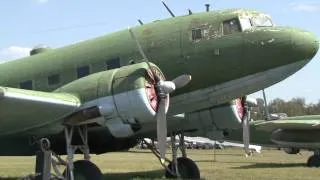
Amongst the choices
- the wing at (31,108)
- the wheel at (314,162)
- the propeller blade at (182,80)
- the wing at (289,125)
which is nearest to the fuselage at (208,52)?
the propeller blade at (182,80)

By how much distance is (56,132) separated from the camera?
11.1 metres

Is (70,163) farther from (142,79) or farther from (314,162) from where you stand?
(314,162)

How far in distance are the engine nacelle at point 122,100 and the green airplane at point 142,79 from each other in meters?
0.02

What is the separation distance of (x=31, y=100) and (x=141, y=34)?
320cm

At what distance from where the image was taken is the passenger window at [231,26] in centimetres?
1092

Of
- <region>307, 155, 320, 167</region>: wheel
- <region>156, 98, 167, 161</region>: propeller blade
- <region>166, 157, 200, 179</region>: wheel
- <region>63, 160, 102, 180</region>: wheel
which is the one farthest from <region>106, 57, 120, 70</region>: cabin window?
<region>307, 155, 320, 167</region>: wheel

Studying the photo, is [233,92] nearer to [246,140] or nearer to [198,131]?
[246,140]

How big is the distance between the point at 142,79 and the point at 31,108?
2.26m

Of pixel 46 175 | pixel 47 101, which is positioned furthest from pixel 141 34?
pixel 46 175

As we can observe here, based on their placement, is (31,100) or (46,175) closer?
(31,100)

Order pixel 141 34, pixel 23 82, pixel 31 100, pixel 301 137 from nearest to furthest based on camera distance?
pixel 31 100 < pixel 141 34 < pixel 23 82 < pixel 301 137

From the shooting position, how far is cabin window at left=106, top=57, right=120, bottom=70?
11.6m

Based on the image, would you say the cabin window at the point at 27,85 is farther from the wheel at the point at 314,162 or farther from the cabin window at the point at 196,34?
the wheel at the point at 314,162

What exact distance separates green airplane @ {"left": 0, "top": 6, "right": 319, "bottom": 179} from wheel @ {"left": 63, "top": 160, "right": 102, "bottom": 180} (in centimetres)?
2
